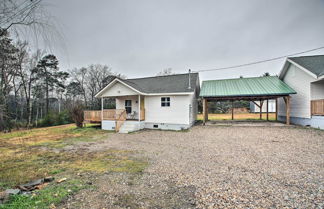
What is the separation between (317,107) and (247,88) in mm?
4777

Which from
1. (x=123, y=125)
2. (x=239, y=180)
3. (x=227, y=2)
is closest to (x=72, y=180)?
(x=239, y=180)

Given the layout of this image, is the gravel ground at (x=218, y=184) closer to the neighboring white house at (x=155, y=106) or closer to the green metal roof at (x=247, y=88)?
the neighboring white house at (x=155, y=106)

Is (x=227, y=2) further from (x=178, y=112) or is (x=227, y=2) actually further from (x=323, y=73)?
(x=178, y=112)

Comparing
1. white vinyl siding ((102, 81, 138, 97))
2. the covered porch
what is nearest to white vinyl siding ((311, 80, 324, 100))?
the covered porch

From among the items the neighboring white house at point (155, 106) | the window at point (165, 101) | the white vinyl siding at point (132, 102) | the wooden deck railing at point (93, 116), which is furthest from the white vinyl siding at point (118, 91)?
the window at point (165, 101)

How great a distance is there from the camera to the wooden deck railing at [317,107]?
9867 millimetres

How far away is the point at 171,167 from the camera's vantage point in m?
4.35

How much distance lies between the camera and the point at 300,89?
39.3ft

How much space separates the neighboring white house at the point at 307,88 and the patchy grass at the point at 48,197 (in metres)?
14.9

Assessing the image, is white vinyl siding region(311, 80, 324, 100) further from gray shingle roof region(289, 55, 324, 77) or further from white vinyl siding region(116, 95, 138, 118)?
white vinyl siding region(116, 95, 138, 118)

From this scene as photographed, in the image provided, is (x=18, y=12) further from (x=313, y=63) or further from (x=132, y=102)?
(x=313, y=63)

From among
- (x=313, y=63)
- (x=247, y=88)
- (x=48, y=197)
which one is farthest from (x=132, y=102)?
(x=313, y=63)

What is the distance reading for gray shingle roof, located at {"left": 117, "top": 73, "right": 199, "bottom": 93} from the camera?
40.8 feet

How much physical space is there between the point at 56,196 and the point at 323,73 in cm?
1513
